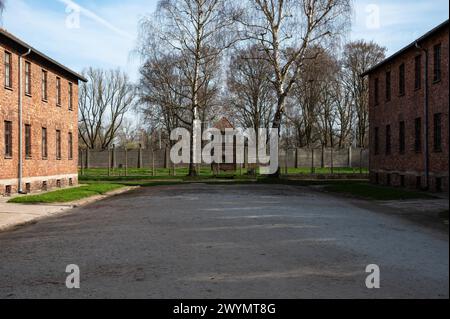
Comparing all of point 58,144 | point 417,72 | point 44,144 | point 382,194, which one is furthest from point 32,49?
point 417,72

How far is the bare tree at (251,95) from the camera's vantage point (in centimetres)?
5616

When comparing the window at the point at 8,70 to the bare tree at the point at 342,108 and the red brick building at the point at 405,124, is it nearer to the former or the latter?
the red brick building at the point at 405,124

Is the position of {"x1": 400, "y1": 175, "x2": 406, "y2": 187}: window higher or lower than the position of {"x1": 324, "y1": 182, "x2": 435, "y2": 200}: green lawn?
higher

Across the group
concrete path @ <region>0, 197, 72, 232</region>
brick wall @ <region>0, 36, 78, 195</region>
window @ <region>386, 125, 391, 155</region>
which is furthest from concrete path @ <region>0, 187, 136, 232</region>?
window @ <region>386, 125, 391, 155</region>

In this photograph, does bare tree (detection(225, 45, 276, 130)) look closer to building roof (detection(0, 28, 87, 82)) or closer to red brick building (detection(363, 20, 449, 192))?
red brick building (detection(363, 20, 449, 192))

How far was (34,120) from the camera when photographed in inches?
1028

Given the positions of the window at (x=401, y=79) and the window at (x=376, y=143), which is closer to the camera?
the window at (x=401, y=79)

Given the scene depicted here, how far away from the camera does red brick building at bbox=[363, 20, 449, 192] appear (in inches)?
941

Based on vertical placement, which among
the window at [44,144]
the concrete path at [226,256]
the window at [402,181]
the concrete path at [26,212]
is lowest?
the concrete path at [26,212]

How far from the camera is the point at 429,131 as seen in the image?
24.5m

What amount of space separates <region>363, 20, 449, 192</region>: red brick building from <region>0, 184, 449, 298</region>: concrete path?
1136 centimetres

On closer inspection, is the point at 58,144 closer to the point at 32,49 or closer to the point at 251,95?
the point at 32,49

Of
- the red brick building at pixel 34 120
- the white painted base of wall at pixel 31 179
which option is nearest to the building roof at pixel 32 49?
the red brick building at pixel 34 120
